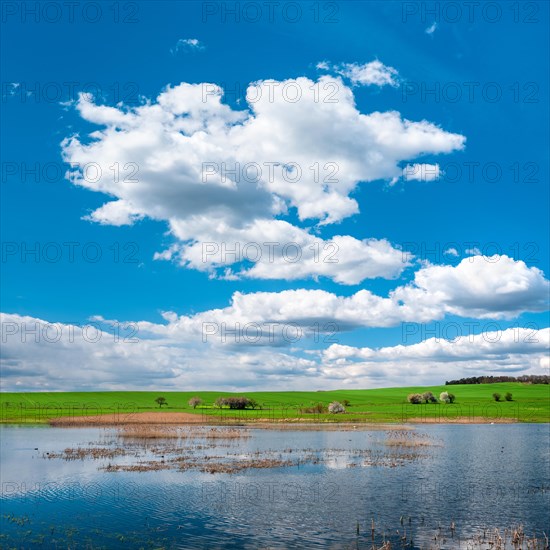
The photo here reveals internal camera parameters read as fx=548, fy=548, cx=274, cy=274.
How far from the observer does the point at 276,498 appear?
38875mm

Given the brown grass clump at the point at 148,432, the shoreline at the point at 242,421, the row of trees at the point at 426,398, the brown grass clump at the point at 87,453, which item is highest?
the brown grass clump at the point at 87,453

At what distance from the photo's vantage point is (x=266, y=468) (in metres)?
52.6

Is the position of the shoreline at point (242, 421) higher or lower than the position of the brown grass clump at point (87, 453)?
lower

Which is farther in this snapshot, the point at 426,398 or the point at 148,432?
the point at 426,398

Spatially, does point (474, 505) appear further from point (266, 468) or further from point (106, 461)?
point (106, 461)

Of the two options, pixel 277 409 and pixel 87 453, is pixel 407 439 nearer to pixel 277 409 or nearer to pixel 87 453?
pixel 87 453

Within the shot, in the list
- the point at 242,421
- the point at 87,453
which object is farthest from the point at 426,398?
the point at 87,453

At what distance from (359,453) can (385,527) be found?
3291cm

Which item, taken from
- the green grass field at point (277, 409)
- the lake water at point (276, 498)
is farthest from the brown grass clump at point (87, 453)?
the green grass field at point (277, 409)

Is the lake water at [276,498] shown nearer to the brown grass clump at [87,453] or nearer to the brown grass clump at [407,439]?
the brown grass clump at [87,453]

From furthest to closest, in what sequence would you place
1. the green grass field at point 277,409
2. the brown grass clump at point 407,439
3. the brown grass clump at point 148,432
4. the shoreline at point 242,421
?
the green grass field at point 277,409, the shoreline at point 242,421, the brown grass clump at point 148,432, the brown grass clump at point 407,439

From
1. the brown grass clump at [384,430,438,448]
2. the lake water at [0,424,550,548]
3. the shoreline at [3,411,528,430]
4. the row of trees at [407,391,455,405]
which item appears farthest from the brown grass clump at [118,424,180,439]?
the row of trees at [407,391,455,405]

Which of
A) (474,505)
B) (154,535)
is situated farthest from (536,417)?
(154,535)

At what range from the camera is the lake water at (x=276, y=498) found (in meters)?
29.9
